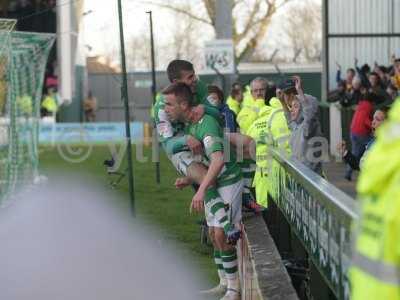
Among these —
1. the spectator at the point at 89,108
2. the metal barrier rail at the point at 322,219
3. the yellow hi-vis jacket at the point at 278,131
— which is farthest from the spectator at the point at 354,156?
the spectator at the point at 89,108

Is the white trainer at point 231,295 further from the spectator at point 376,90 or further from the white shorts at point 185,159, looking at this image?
the spectator at point 376,90

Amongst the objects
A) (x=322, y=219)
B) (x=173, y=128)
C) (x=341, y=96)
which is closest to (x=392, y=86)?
(x=341, y=96)

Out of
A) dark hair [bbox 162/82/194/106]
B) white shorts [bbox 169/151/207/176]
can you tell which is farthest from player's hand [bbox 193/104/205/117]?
white shorts [bbox 169/151/207/176]

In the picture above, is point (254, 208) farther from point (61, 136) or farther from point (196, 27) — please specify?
point (196, 27)

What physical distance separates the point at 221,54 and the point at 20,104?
4987 mm

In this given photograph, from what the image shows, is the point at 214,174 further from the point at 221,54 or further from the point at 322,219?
the point at 221,54

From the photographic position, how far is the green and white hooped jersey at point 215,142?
330 inches

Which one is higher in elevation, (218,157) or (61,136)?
(218,157)

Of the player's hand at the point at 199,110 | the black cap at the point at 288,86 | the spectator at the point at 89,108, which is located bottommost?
the spectator at the point at 89,108

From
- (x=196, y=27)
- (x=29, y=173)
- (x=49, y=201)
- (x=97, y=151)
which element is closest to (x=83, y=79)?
(x=196, y=27)

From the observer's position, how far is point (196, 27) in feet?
216

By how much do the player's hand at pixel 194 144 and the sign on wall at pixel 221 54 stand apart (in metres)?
15.7

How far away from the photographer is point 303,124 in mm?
10281

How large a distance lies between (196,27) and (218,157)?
5815 centimetres
